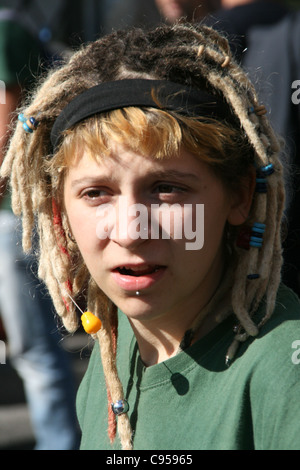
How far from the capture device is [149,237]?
155cm

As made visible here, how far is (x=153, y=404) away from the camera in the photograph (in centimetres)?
170

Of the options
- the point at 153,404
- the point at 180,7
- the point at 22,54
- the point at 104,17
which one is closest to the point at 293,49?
the point at 180,7

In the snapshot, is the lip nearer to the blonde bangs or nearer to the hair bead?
the blonde bangs

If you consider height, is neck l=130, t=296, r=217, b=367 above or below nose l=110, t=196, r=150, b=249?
below

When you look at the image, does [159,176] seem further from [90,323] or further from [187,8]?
[187,8]

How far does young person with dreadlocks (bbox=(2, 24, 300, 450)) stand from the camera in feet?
5.03

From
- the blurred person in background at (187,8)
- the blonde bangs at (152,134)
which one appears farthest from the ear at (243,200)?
the blurred person in background at (187,8)

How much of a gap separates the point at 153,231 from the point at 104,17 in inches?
225

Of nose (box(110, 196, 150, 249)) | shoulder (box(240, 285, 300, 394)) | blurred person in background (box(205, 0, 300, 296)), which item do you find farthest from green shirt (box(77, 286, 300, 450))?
blurred person in background (box(205, 0, 300, 296))

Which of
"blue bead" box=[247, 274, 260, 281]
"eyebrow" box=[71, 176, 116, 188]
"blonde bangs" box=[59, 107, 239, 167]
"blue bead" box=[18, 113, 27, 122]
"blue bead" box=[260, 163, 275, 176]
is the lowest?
"blue bead" box=[247, 274, 260, 281]

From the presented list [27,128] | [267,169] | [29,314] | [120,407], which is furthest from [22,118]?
[29,314]

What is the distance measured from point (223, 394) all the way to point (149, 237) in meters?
0.39
